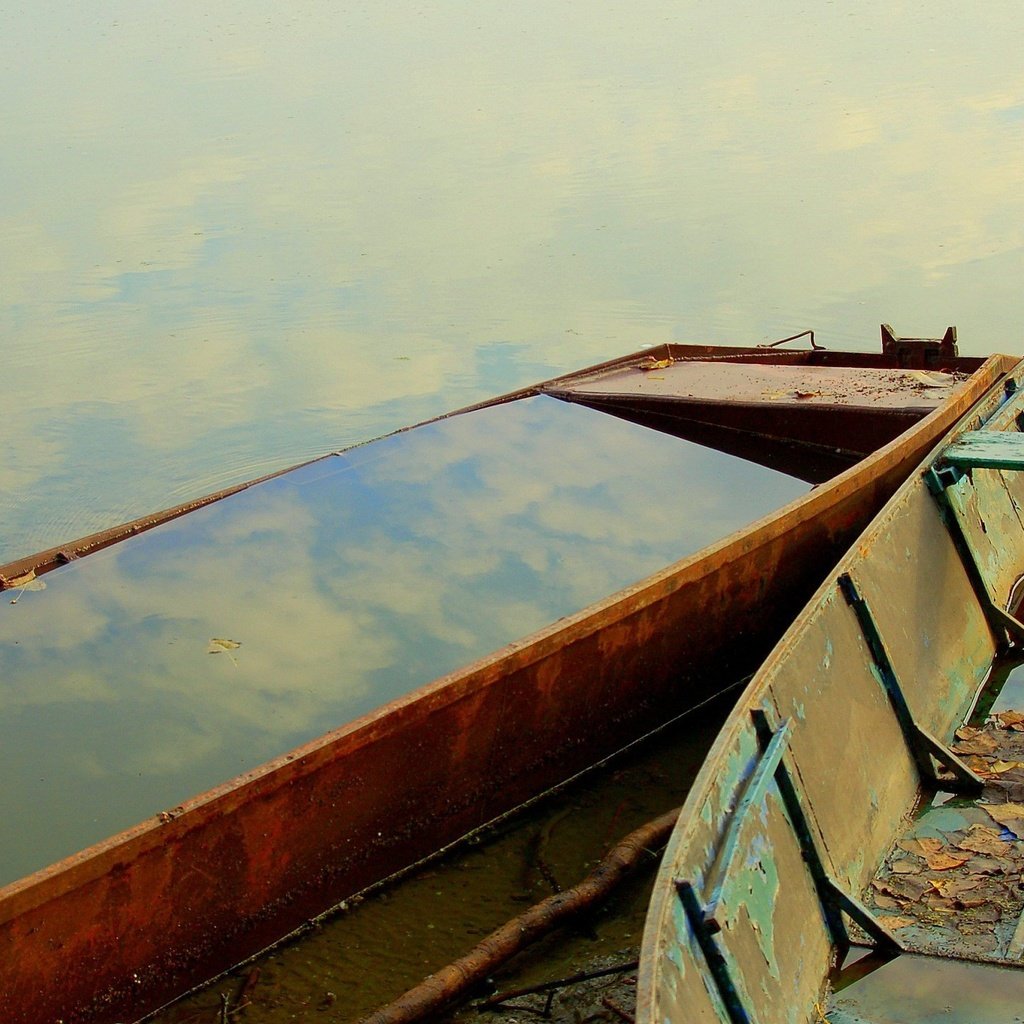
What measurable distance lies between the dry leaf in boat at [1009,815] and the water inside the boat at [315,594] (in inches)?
96.4

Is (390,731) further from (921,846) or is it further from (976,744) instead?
(976,744)

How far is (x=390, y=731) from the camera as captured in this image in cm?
468

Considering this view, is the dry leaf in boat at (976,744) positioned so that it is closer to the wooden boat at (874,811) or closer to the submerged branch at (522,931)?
the wooden boat at (874,811)

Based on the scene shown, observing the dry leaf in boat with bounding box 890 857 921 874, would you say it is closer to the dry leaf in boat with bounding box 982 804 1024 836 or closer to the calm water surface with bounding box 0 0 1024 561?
the dry leaf in boat with bounding box 982 804 1024 836

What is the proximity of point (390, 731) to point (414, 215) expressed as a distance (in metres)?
10.6

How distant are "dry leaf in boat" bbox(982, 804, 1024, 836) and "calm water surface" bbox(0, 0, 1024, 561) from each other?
6268 millimetres

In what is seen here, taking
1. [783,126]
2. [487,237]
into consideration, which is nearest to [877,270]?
[487,237]

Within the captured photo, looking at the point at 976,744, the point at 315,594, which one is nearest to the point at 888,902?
the point at 976,744

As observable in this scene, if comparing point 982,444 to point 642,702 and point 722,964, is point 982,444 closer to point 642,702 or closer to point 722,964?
point 642,702

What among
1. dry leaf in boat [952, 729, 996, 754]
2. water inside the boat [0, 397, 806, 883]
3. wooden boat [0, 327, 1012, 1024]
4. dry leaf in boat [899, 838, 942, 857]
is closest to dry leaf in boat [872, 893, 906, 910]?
dry leaf in boat [899, 838, 942, 857]

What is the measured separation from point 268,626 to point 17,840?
1.84 m

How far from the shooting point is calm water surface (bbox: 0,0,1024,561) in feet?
35.7

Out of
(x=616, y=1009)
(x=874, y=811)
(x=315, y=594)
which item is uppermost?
(x=315, y=594)

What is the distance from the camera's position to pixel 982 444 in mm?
6348
